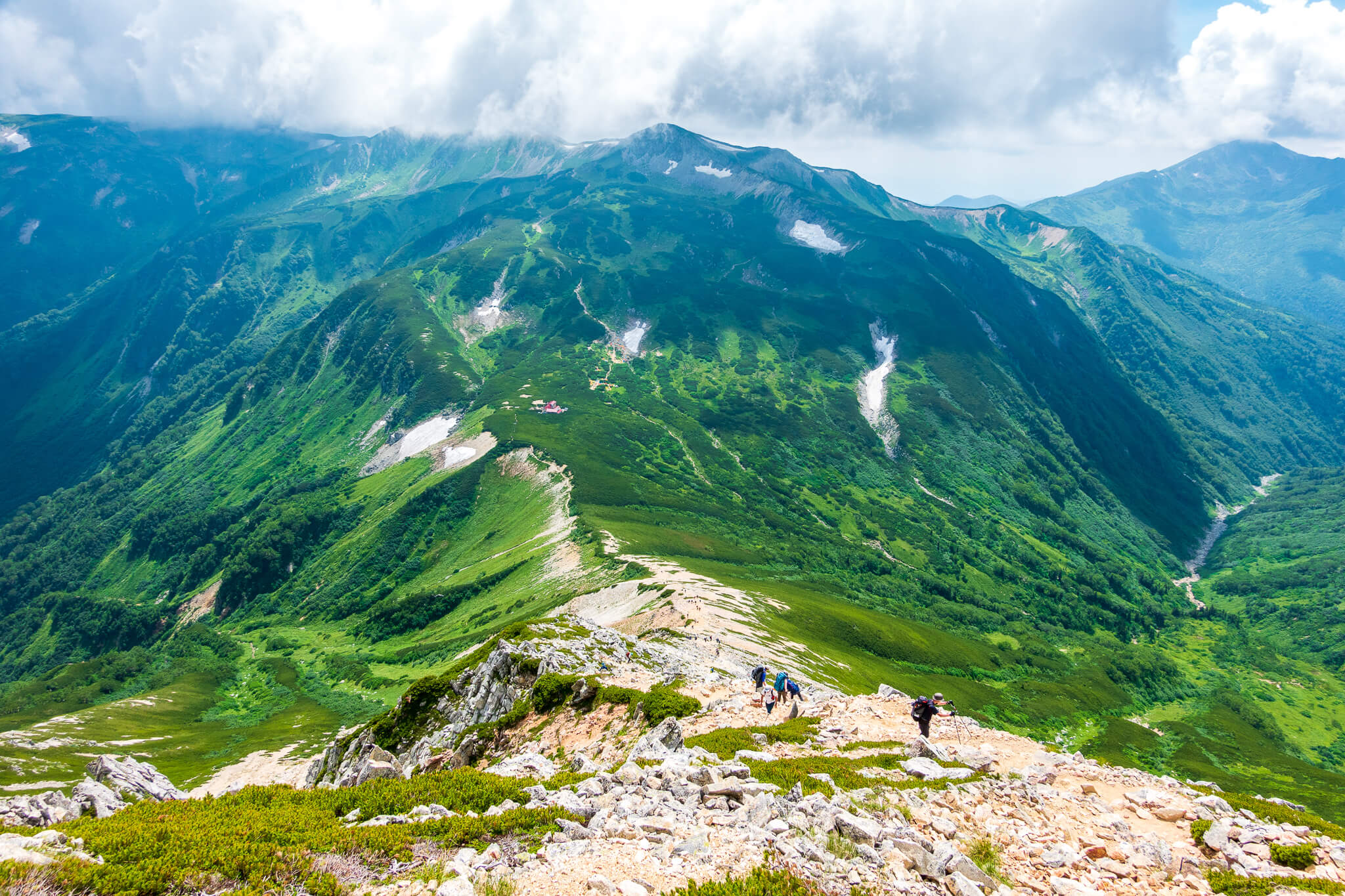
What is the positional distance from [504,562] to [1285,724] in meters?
227

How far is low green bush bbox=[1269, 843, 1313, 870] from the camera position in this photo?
18.2 m

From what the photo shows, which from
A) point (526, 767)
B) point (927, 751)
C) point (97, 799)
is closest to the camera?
point (927, 751)

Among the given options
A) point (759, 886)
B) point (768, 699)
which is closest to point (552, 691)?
point (768, 699)

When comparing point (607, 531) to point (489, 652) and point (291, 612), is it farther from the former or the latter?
point (291, 612)

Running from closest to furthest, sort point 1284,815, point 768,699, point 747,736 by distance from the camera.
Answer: point 1284,815
point 747,736
point 768,699

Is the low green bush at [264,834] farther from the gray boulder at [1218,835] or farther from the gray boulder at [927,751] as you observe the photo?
the gray boulder at [1218,835]

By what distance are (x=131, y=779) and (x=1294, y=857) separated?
57.4m

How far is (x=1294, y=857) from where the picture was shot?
18.2 m

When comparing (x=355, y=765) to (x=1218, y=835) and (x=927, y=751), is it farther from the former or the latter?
(x=1218, y=835)

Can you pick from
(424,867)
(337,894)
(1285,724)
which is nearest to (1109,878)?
(424,867)

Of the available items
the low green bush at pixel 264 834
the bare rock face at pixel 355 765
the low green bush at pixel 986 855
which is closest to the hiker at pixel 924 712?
the low green bush at pixel 986 855

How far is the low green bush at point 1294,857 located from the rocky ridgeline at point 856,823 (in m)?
0.06

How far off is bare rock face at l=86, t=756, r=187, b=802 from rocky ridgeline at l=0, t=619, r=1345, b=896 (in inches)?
71.5

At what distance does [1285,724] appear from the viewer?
18262 centimetres
